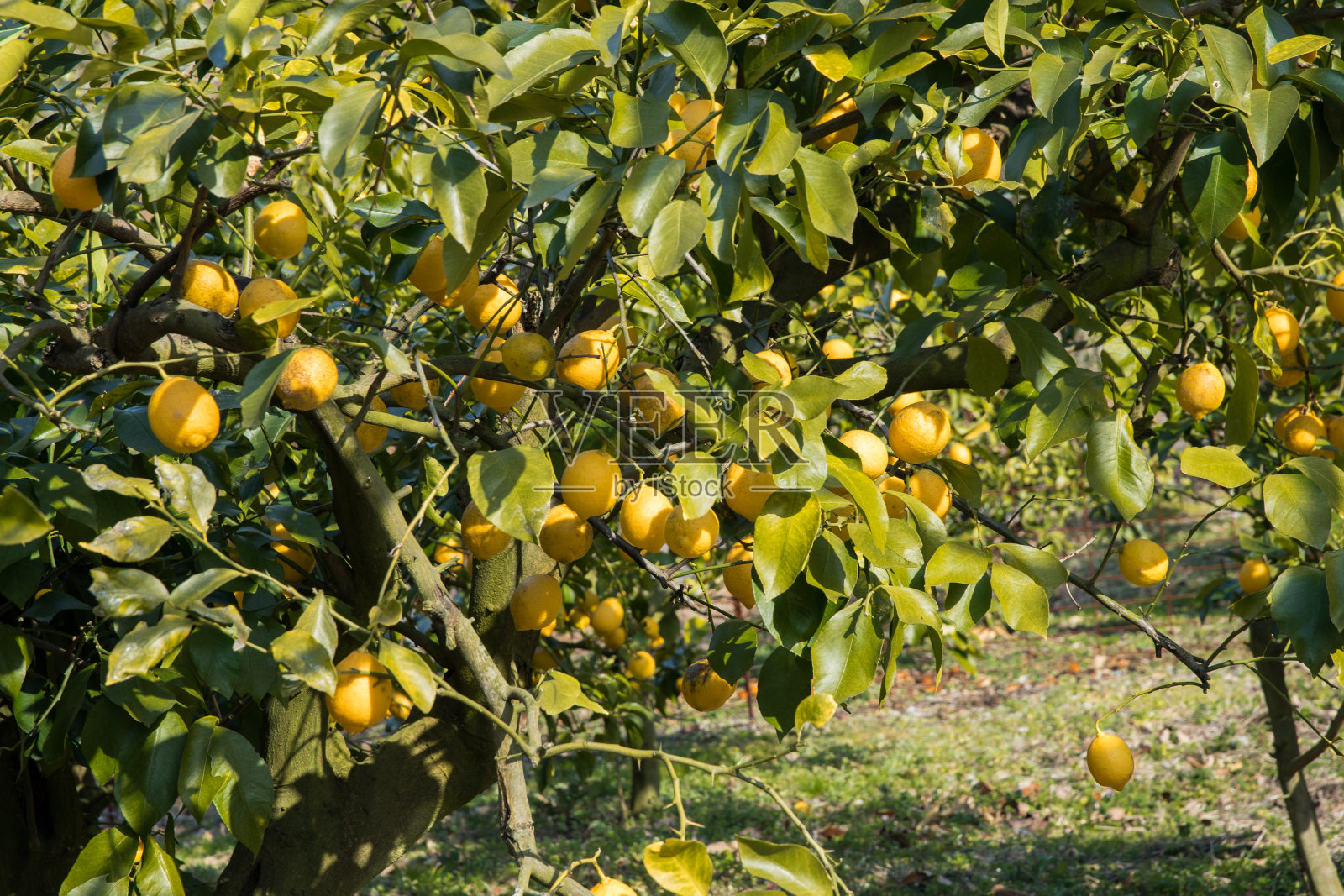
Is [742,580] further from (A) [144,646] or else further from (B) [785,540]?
(A) [144,646]

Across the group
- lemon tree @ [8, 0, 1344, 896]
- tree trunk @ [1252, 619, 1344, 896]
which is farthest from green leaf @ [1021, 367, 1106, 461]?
tree trunk @ [1252, 619, 1344, 896]

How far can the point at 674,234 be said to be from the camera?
2.73 feet

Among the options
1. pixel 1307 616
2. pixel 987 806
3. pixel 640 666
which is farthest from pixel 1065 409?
pixel 987 806

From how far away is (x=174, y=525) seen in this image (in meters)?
0.82

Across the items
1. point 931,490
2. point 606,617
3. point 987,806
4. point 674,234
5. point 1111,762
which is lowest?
point 987,806

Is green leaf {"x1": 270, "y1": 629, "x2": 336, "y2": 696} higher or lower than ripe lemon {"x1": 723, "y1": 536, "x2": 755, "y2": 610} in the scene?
higher

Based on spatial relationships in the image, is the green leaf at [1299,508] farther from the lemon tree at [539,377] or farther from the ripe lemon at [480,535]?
the ripe lemon at [480,535]

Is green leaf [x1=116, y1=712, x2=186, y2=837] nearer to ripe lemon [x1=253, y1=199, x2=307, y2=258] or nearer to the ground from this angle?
ripe lemon [x1=253, y1=199, x2=307, y2=258]

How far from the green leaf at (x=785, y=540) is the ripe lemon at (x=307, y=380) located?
45 centimetres

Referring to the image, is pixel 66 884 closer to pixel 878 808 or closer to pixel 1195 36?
pixel 1195 36

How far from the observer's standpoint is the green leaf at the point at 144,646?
0.74 meters

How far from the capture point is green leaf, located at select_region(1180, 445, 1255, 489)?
113 centimetres

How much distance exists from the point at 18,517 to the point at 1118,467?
3.58 feet

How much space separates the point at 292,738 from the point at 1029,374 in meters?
1.21
